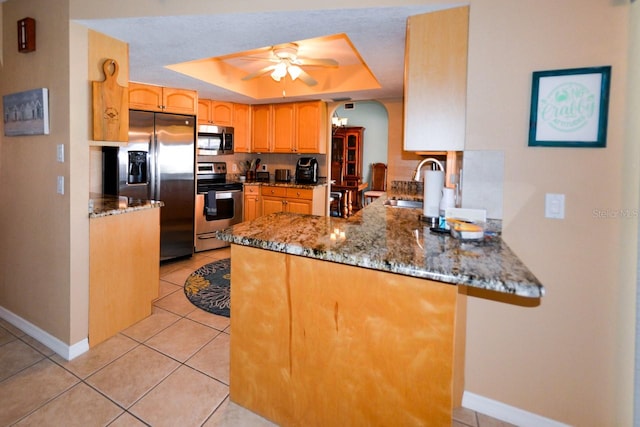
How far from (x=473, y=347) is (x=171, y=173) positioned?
12.2ft

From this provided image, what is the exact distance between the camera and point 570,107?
1528mm

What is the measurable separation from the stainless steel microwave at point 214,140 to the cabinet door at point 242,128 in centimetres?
20

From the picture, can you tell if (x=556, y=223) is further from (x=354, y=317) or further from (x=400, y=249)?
(x=354, y=317)

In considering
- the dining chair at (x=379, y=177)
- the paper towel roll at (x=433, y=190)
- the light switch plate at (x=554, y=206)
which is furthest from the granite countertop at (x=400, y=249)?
the dining chair at (x=379, y=177)

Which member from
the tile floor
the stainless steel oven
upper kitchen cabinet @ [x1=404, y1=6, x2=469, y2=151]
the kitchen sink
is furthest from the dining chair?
upper kitchen cabinet @ [x1=404, y1=6, x2=469, y2=151]

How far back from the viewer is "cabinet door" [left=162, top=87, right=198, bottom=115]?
406cm

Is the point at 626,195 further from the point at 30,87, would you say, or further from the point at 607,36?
the point at 30,87

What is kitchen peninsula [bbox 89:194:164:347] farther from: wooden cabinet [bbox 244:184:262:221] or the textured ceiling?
wooden cabinet [bbox 244:184:262:221]

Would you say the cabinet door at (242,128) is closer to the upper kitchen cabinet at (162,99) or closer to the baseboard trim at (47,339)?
the upper kitchen cabinet at (162,99)

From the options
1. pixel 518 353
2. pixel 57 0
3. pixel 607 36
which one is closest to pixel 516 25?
pixel 607 36

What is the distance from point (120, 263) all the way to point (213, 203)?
85.9 inches

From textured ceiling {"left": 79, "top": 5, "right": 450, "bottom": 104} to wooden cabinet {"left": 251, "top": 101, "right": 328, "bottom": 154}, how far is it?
1.93m

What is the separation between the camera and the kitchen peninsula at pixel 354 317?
4.09 ft

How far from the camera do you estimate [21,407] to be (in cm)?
176
